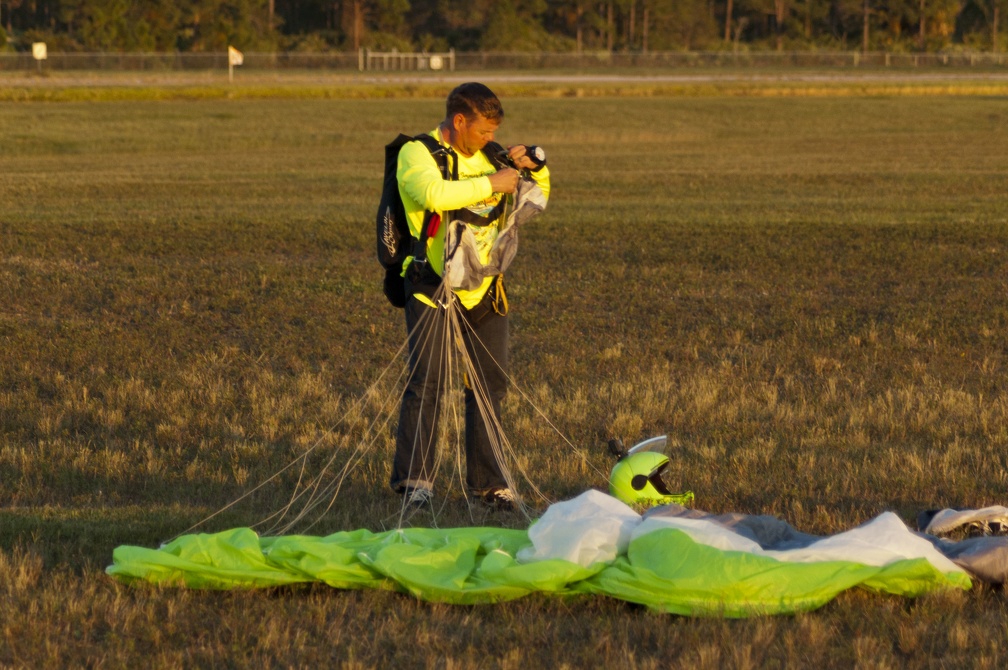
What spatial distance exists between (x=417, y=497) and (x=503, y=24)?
245 feet

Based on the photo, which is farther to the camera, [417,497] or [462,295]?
[417,497]

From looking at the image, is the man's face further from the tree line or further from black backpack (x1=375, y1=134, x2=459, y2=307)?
the tree line

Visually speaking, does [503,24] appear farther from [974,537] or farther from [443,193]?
[974,537]

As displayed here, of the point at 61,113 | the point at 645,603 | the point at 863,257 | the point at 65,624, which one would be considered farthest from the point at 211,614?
the point at 61,113

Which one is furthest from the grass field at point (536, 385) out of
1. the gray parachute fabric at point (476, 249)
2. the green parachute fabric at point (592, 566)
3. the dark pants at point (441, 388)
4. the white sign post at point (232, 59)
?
the white sign post at point (232, 59)

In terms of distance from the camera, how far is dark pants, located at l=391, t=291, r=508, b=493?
591cm

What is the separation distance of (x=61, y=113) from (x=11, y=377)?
98.8 feet

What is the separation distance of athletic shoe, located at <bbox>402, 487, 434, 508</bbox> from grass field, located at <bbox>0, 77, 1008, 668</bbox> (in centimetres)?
12

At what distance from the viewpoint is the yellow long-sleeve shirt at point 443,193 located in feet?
18.2

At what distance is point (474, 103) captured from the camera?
5566 mm

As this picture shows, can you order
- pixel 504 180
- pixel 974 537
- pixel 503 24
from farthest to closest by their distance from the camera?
pixel 503 24 → pixel 504 180 → pixel 974 537

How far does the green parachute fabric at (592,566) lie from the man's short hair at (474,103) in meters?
1.71

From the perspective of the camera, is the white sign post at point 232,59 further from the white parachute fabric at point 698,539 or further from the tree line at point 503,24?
the white parachute fabric at point 698,539

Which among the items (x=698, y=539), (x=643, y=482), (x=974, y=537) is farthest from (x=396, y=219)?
(x=974, y=537)
